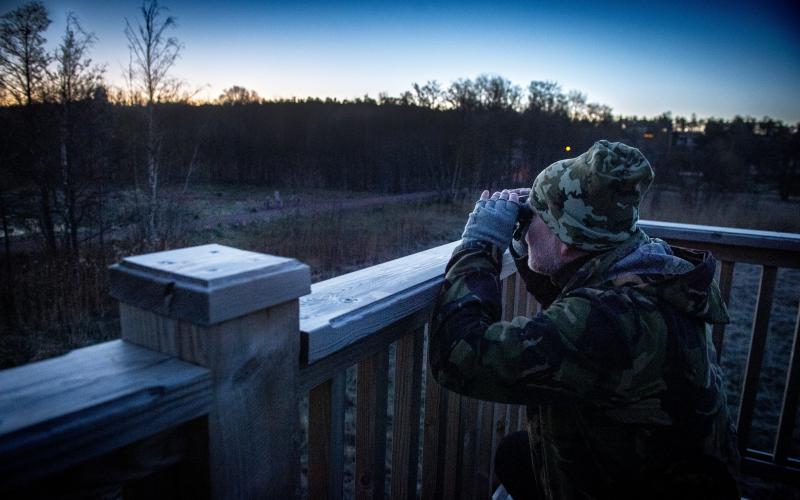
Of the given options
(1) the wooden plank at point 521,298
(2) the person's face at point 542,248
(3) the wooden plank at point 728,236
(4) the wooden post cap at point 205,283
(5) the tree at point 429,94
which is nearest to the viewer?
(4) the wooden post cap at point 205,283

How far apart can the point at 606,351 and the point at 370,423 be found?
1.89 feet

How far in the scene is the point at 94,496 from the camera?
21.8 inches

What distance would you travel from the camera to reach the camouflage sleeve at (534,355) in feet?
3.35

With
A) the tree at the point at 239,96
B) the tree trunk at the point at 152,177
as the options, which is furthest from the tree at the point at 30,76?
the tree at the point at 239,96

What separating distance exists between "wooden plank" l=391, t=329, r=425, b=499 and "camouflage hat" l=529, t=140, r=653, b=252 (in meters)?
0.52

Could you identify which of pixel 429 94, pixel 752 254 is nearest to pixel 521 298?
pixel 752 254

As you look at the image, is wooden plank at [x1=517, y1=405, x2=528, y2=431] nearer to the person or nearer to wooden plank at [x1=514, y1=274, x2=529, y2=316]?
wooden plank at [x1=514, y1=274, x2=529, y2=316]

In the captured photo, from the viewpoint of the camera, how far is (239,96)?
4978 cm

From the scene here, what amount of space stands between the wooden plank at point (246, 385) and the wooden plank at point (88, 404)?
26 millimetres

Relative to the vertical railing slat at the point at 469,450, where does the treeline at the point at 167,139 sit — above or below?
above

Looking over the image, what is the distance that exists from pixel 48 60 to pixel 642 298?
1394 cm

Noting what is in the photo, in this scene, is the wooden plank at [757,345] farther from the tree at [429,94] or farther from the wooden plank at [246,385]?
the tree at [429,94]

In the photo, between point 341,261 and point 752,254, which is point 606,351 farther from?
point 341,261

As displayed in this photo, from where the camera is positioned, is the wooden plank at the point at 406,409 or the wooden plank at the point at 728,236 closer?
the wooden plank at the point at 406,409
